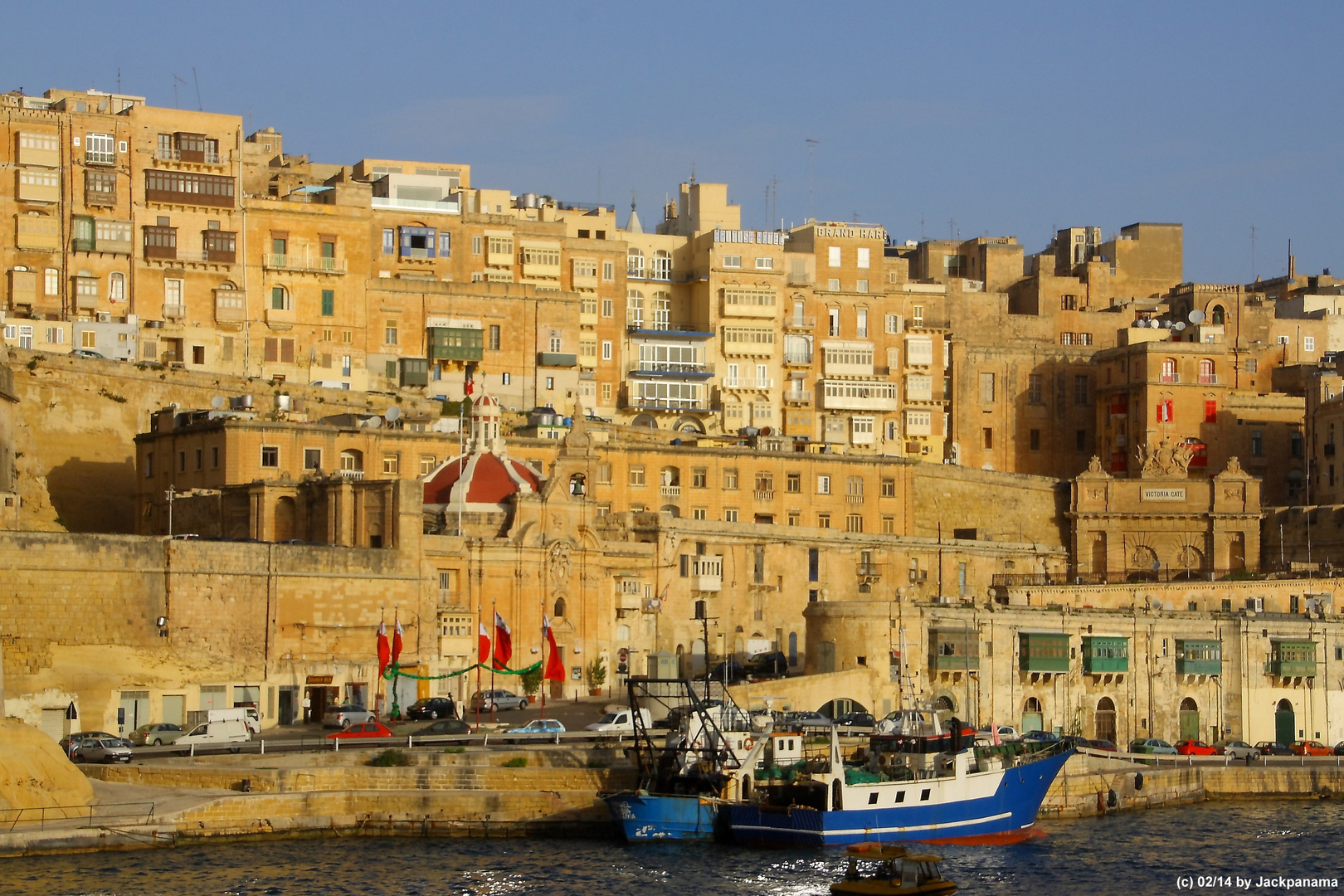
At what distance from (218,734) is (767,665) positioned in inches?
1010

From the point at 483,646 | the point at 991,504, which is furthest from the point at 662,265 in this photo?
the point at 483,646

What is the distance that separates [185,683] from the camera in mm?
64375

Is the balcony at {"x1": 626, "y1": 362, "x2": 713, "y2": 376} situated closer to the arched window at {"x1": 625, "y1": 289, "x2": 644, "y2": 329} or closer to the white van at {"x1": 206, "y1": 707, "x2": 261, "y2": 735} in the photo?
the arched window at {"x1": 625, "y1": 289, "x2": 644, "y2": 329}

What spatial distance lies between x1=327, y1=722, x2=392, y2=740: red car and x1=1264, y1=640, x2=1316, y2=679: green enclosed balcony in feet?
106

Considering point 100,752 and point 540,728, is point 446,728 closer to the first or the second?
point 540,728

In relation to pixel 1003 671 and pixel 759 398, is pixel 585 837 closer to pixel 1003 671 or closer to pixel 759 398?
pixel 1003 671

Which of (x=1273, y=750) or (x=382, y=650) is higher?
(x=382, y=650)

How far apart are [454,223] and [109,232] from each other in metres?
15.7

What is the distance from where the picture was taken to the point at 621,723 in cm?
6091

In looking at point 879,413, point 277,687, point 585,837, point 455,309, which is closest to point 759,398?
point 879,413

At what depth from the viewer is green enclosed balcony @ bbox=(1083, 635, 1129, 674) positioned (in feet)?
245

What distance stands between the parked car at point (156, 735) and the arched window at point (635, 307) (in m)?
50.1

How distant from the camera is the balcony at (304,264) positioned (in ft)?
315

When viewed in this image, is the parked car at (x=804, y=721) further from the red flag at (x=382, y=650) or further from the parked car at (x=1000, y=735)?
the red flag at (x=382, y=650)
